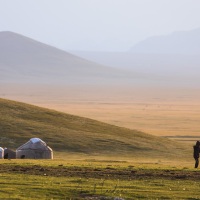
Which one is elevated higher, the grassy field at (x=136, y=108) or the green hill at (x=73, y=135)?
the grassy field at (x=136, y=108)

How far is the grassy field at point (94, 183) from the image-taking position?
73.8ft

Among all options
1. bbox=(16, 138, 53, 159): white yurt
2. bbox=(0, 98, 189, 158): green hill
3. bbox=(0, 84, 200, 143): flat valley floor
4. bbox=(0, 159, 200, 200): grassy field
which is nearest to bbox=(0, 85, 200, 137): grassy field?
bbox=(0, 84, 200, 143): flat valley floor

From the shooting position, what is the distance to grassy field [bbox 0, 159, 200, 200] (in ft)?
73.8

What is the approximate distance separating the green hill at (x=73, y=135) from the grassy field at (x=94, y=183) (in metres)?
25.0

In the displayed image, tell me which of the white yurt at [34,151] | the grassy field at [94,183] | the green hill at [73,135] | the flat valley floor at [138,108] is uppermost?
the flat valley floor at [138,108]

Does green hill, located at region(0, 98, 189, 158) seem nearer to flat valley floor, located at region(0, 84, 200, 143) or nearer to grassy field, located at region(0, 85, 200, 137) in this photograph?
flat valley floor, located at region(0, 84, 200, 143)

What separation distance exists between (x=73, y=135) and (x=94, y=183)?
34974 mm

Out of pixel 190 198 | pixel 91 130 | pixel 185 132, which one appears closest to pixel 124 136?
pixel 91 130

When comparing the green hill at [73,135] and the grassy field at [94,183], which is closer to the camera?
the grassy field at [94,183]

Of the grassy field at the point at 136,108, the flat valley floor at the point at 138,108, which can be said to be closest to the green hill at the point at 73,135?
the flat valley floor at the point at 138,108

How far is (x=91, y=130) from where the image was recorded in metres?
65.1

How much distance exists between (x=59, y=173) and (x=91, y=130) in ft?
121

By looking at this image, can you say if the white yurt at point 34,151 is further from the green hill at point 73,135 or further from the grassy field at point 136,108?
the grassy field at point 136,108

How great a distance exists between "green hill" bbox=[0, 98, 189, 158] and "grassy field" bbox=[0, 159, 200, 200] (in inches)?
984
